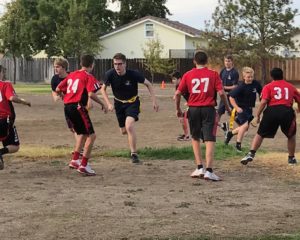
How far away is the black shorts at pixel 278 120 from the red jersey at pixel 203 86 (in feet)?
4.32

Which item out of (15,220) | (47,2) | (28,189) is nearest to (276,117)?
(28,189)

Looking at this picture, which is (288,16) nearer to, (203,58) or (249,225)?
(203,58)

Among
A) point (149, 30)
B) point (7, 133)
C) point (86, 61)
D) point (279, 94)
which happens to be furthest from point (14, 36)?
point (279, 94)

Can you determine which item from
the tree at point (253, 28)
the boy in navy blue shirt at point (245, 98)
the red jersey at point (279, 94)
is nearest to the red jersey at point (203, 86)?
the red jersey at point (279, 94)

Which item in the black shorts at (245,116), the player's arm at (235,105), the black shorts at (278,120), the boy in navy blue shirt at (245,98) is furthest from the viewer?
the black shorts at (245,116)

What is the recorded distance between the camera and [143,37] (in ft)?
198

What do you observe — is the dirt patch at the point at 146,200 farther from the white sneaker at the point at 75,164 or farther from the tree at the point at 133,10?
the tree at the point at 133,10

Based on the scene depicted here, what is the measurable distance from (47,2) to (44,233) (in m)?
54.2

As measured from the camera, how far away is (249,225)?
20.7 ft

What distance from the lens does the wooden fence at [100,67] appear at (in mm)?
47469

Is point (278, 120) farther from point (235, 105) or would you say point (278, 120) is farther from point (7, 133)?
point (7, 133)

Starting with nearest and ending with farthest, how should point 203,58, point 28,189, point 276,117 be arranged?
point 28,189, point 203,58, point 276,117

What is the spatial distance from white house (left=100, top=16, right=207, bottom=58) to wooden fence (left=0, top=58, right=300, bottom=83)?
4.13 metres

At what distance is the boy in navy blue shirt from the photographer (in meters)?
12.1
